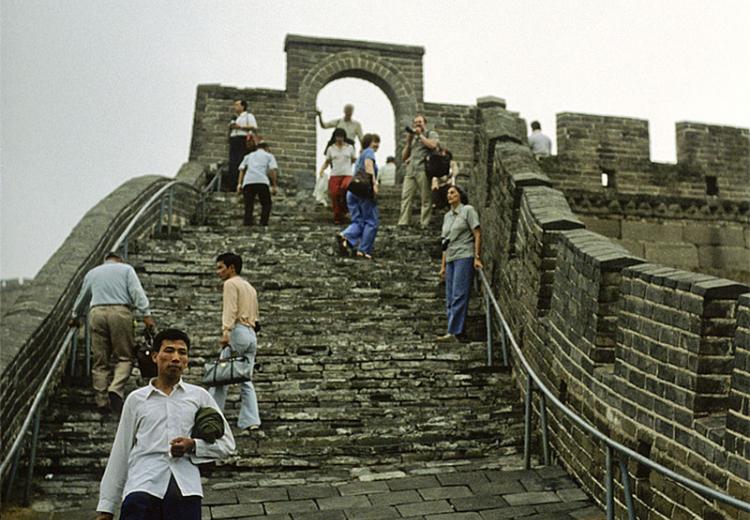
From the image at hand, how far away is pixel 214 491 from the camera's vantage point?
6484mm

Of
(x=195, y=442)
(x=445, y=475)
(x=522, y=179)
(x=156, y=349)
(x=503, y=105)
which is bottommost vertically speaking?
(x=445, y=475)

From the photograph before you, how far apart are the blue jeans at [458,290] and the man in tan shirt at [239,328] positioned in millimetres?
2708

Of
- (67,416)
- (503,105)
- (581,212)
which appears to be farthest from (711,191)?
(67,416)

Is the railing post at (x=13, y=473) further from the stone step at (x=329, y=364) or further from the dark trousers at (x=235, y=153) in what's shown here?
the dark trousers at (x=235, y=153)

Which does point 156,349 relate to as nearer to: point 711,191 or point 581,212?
point 581,212

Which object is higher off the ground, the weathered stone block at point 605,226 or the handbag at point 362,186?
the handbag at point 362,186

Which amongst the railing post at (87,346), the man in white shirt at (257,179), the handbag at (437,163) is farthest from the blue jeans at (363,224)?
the railing post at (87,346)

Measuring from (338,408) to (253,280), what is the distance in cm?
346

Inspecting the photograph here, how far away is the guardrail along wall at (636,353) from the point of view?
16.8 ft

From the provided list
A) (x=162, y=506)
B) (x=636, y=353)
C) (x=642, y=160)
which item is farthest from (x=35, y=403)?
(x=642, y=160)

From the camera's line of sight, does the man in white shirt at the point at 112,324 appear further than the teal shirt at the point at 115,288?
No

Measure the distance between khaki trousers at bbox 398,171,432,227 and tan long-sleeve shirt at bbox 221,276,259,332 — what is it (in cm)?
617

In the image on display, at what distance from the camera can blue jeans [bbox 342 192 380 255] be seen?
12164mm

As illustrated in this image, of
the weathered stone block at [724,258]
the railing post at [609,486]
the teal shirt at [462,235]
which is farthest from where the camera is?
the weathered stone block at [724,258]
